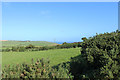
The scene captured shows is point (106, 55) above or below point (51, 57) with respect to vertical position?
above

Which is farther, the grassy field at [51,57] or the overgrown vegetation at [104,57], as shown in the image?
the grassy field at [51,57]

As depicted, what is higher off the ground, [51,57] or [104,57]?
[104,57]

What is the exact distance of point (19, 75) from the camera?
3.51m

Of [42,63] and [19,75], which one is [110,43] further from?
[19,75]

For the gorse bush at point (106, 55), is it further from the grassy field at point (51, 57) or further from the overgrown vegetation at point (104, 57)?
the grassy field at point (51, 57)

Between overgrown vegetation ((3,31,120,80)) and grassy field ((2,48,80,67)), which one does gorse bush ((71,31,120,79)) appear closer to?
overgrown vegetation ((3,31,120,80))

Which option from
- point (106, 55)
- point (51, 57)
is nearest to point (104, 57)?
point (106, 55)

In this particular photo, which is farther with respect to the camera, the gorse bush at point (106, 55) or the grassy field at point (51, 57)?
the grassy field at point (51, 57)

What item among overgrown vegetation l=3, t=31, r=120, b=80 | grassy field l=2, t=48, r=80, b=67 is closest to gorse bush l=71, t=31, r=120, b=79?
overgrown vegetation l=3, t=31, r=120, b=80

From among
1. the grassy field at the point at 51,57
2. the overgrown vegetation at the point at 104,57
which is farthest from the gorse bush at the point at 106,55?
the grassy field at the point at 51,57

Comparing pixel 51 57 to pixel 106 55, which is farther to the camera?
pixel 51 57

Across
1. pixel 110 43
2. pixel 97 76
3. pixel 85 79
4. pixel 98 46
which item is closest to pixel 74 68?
pixel 85 79

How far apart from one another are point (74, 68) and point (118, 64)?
2.51 m

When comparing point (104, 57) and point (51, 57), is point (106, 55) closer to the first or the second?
point (104, 57)
